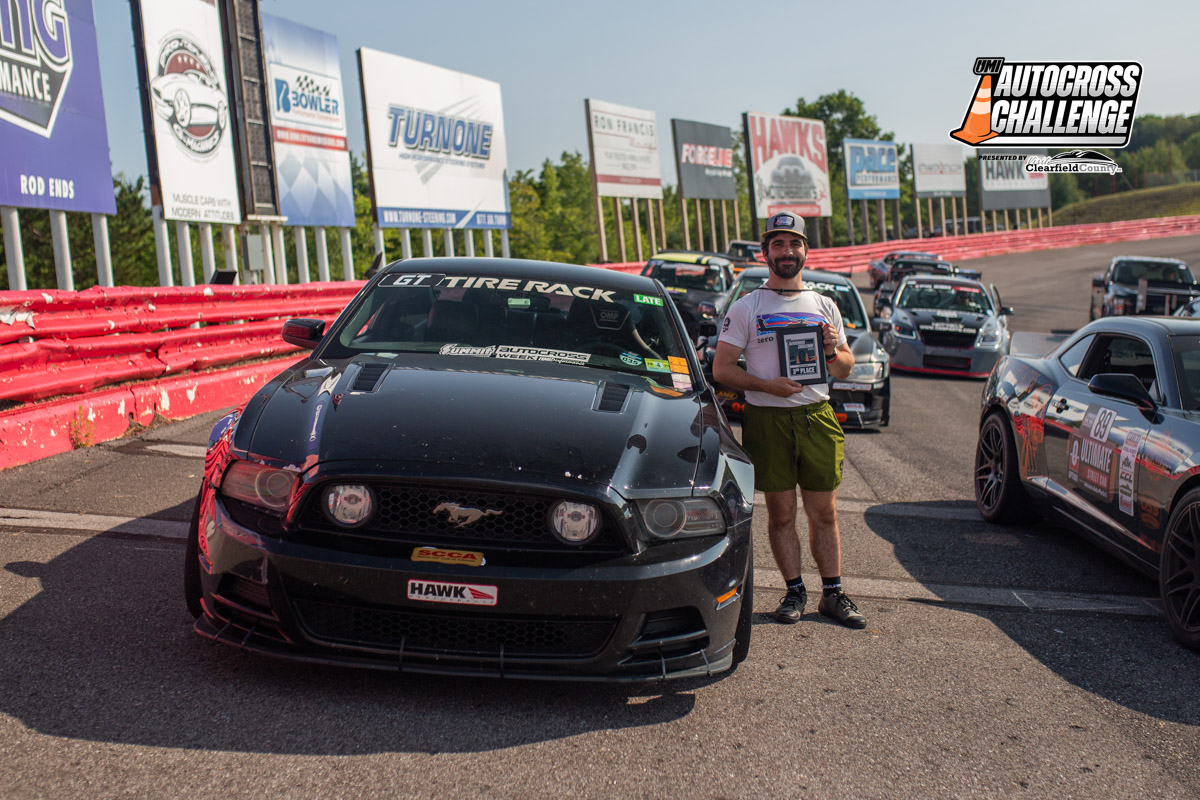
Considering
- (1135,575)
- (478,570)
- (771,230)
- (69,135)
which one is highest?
(69,135)

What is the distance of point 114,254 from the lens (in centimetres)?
6562

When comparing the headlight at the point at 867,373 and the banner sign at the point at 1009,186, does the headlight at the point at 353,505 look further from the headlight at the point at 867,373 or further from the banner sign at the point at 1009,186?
the banner sign at the point at 1009,186

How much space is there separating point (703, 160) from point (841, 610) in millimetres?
48725

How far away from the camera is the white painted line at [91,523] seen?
546 centimetres

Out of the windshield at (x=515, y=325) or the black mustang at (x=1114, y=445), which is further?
the black mustang at (x=1114, y=445)

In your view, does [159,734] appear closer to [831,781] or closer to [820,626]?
[831,781]

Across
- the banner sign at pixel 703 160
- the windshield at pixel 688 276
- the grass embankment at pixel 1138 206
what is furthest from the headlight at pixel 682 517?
the grass embankment at pixel 1138 206

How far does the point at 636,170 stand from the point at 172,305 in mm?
35453

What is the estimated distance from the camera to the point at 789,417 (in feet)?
15.4

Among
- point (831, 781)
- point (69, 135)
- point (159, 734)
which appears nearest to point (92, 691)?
point (159, 734)

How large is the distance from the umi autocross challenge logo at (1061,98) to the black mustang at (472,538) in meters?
19.1

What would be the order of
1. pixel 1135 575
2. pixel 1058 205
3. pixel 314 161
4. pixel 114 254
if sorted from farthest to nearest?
pixel 1058 205, pixel 114 254, pixel 314 161, pixel 1135 575

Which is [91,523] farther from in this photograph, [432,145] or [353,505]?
[432,145]

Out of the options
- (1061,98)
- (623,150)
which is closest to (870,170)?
(623,150)
